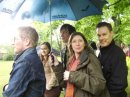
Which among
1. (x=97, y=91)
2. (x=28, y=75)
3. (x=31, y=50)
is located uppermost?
(x=31, y=50)

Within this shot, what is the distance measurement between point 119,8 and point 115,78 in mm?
6062

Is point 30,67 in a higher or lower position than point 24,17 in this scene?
lower

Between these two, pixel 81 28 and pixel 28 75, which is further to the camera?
pixel 81 28

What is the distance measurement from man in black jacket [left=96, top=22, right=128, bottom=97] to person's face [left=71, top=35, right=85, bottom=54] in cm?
29

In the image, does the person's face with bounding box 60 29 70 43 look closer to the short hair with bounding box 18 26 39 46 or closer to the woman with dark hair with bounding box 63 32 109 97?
the woman with dark hair with bounding box 63 32 109 97

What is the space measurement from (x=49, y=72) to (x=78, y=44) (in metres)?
1.83

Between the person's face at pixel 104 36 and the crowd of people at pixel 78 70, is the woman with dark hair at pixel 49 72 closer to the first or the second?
the crowd of people at pixel 78 70

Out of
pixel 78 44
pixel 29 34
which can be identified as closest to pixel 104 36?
pixel 78 44

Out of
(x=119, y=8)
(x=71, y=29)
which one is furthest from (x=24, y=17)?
(x=119, y=8)

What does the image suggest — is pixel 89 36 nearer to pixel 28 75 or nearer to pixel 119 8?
pixel 119 8

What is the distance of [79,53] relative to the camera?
5.04 metres

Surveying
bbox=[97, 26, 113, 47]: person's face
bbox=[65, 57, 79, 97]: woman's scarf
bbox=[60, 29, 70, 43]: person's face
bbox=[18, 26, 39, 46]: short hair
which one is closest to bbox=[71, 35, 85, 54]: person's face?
bbox=[65, 57, 79, 97]: woman's scarf

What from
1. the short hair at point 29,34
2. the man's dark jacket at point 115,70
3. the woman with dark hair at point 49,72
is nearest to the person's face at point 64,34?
the woman with dark hair at point 49,72

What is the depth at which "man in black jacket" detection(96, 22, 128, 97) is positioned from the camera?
4891 millimetres
